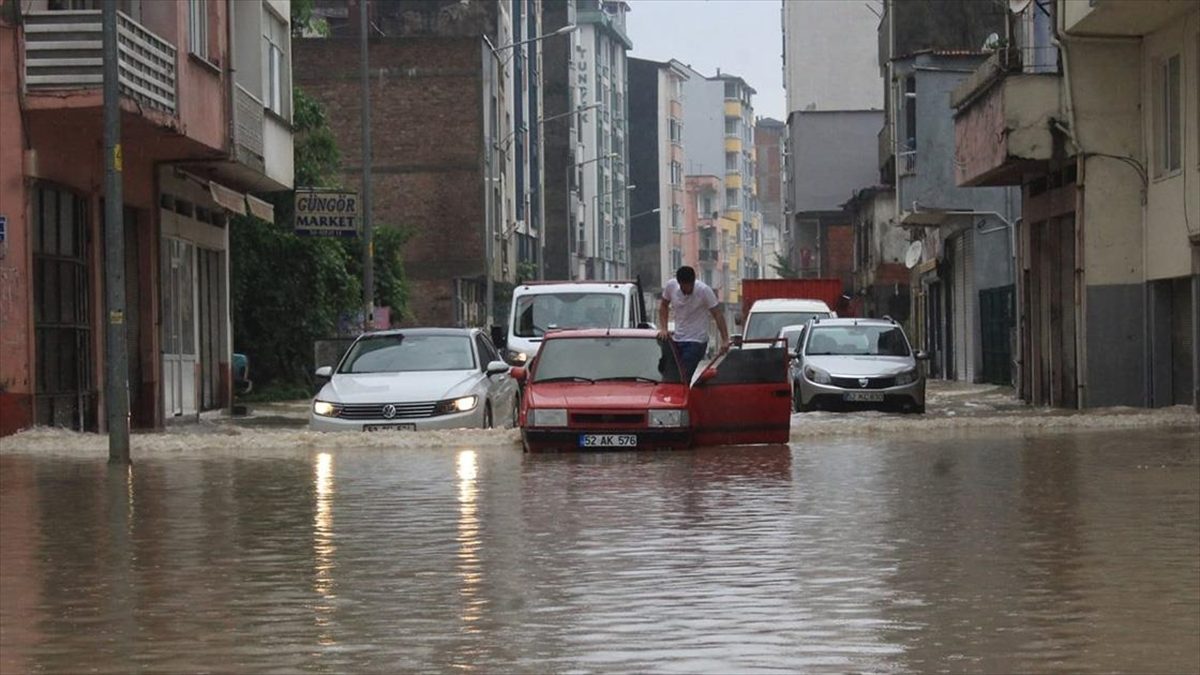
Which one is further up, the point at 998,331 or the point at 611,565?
the point at 998,331

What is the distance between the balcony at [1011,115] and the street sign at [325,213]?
1175 cm

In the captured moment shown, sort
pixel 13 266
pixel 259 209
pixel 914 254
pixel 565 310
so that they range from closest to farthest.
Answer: pixel 13 266 → pixel 565 310 → pixel 259 209 → pixel 914 254

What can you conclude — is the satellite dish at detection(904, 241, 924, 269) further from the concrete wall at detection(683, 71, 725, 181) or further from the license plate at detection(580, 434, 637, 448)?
the concrete wall at detection(683, 71, 725, 181)

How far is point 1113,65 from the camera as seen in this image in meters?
32.5

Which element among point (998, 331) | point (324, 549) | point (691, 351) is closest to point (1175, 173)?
point (691, 351)

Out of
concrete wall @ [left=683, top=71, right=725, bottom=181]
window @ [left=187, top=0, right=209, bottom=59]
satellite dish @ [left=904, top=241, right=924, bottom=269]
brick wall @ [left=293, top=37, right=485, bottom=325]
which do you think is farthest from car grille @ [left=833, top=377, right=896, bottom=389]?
concrete wall @ [left=683, top=71, right=725, bottom=181]

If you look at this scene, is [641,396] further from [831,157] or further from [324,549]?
[831,157]

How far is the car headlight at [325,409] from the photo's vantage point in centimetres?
2489

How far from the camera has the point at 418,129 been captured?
73500 mm

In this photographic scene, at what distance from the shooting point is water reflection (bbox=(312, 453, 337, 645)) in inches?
388

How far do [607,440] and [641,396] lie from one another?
0.61 meters

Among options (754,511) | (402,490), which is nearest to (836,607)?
(754,511)

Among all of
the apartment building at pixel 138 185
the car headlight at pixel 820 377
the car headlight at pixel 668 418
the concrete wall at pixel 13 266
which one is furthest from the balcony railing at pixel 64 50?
the car headlight at pixel 820 377

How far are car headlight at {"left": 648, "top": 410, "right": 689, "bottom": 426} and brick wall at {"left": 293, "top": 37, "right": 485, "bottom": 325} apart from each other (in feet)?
169
